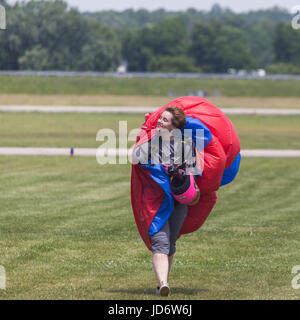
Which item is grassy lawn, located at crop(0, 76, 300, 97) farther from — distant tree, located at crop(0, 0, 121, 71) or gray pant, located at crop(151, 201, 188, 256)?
gray pant, located at crop(151, 201, 188, 256)

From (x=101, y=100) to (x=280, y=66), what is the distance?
315 feet

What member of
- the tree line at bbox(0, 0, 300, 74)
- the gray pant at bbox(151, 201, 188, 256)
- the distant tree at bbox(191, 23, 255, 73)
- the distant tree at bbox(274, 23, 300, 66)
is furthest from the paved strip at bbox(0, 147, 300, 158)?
the distant tree at bbox(191, 23, 255, 73)

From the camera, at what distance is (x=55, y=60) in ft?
453

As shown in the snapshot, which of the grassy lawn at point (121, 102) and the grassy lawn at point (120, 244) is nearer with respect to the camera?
the grassy lawn at point (120, 244)

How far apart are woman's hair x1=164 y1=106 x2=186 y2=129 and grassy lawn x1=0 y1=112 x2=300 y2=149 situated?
2178 centimetres

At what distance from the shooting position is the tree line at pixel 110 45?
134500 mm

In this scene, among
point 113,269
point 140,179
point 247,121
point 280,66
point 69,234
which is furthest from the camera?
point 280,66

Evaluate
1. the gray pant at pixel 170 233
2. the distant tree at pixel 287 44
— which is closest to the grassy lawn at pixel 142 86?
the distant tree at pixel 287 44

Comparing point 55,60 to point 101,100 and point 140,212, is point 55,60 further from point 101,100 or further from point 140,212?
point 140,212

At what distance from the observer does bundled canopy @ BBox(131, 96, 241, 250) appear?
8.14 m

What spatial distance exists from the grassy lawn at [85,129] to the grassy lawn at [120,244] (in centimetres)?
1195

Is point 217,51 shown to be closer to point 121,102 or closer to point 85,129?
point 121,102

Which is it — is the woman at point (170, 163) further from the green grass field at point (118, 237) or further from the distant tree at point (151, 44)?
the distant tree at point (151, 44)

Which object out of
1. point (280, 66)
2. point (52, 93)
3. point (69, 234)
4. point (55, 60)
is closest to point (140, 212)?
point (69, 234)
